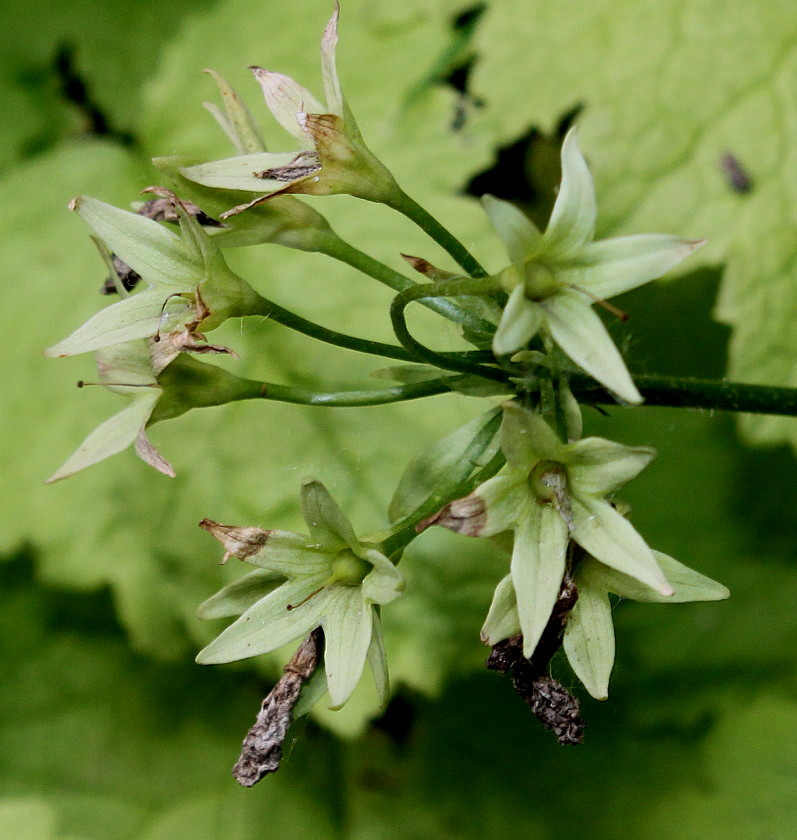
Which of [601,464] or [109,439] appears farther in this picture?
[109,439]

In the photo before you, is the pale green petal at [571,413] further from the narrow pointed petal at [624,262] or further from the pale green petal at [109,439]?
the pale green petal at [109,439]

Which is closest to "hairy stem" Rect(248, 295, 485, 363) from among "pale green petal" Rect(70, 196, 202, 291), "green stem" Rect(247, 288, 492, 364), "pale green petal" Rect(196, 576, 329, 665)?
"green stem" Rect(247, 288, 492, 364)

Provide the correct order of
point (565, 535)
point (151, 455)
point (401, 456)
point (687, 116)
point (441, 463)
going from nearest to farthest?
point (565, 535) → point (151, 455) → point (441, 463) → point (401, 456) → point (687, 116)

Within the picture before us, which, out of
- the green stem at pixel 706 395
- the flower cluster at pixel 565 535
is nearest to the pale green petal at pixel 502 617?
the flower cluster at pixel 565 535

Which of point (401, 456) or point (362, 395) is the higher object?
point (362, 395)

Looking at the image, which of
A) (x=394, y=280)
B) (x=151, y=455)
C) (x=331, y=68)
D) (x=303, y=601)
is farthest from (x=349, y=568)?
(x=331, y=68)

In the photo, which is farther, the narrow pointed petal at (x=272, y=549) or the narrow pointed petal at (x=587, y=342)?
the narrow pointed petal at (x=272, y=549)

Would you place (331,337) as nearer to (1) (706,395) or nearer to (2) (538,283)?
(2) (538,283)
